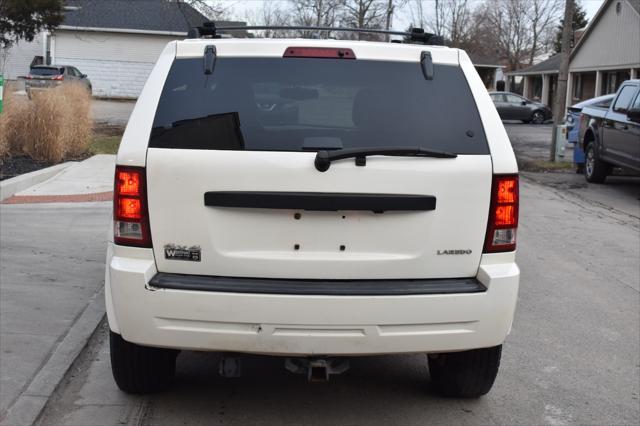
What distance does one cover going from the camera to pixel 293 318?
3828mm

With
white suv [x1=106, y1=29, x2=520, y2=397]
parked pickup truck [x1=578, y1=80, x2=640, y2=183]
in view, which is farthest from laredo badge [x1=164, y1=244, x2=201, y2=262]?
parked pickup truck [x1=578, y1=80, x2=640, y2=183]

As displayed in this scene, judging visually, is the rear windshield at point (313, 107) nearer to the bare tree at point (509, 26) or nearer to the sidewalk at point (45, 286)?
the sidewalk at point (45, 286)

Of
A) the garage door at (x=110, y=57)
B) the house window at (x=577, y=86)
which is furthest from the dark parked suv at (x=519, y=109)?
the garage door at (x=110, y=57)

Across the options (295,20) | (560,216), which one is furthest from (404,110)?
(295,20)

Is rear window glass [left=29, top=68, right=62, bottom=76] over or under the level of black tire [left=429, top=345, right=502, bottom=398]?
over

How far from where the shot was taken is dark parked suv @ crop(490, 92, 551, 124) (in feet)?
131

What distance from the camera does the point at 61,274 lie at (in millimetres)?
7332

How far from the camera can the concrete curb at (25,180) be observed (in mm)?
11258

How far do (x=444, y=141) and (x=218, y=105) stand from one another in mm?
1134

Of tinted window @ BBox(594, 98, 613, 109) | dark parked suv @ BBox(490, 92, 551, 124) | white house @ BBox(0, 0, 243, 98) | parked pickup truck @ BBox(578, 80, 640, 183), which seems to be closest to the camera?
parked pickup truck @ BBox(578, 80, 640, 183)

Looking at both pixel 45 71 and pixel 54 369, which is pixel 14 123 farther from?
pixel 45 71

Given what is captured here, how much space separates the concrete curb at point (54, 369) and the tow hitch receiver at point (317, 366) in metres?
1.46

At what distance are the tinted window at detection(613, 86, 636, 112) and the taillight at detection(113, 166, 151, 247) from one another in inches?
475

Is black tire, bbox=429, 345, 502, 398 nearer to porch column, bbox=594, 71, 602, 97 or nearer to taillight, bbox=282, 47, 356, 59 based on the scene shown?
taillight, bbox=282, 47, 356, 59
